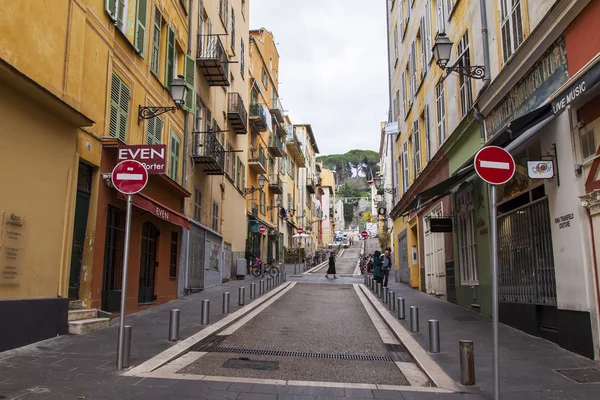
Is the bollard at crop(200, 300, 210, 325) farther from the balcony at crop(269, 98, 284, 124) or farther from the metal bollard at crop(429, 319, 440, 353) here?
the balcony at crop(269, 98, 284, 124)

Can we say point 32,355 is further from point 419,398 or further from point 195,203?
point 195,203

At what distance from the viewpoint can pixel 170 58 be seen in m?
15.7

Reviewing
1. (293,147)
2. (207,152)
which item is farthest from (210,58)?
(293,147)

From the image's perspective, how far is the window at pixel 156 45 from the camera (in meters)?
14.2

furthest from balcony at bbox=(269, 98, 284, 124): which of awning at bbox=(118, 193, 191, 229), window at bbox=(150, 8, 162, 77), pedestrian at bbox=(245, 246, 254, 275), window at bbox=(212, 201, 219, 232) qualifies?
awning at bbox=(118, 193, 191, 229)

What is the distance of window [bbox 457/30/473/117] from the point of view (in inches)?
498

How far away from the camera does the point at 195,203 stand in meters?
18.6

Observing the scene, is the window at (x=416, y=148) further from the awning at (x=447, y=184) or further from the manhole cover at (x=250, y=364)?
the manhole cover at (x=250, y=364)

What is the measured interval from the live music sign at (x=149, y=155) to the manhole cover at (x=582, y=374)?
7.11m

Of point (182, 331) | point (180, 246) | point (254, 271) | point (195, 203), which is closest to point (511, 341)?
point (182, 331)

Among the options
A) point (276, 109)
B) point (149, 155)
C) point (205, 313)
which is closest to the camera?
point (149, 155)

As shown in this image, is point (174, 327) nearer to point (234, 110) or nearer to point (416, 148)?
point (416, 148)

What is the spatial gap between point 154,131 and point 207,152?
4.67 m

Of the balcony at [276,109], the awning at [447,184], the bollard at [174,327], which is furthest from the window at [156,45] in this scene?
the balcony at [276,109]
